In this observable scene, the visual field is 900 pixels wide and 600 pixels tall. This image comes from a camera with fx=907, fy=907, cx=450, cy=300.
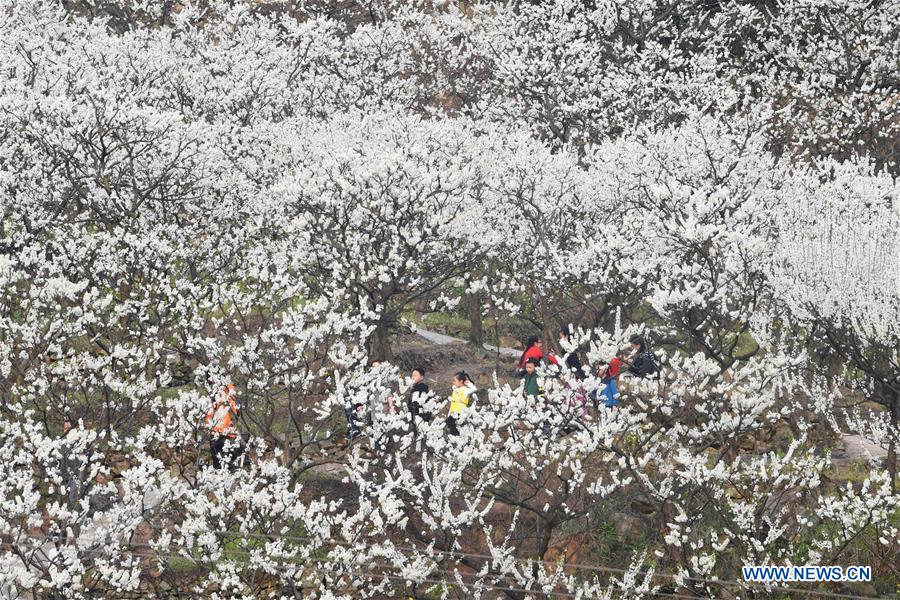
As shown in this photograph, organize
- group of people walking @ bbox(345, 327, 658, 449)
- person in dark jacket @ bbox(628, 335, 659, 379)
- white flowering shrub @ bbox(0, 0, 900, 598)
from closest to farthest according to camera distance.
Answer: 1. white flowering shrub @ bbox(0, 0, 900, 598)
2. group of people walking @ bbox(345, 327, 658, 449)
3. person in dark jacket @ bbox(628, 335, 659, 379)

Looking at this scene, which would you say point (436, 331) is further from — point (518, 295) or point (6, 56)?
point (6, 56)

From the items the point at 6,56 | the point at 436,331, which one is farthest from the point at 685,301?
the point at 6,56

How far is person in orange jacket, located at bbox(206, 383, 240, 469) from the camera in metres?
14.0

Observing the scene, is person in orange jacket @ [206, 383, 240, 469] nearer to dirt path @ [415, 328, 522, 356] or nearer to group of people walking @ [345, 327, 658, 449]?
group of people walking @ [345, 327, 658, 449]

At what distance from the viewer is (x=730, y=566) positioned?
1384 centimetres

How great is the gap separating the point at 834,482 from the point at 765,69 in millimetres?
23136

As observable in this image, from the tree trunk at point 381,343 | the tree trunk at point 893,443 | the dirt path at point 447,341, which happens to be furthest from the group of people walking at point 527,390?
the dirt path at point 447,341

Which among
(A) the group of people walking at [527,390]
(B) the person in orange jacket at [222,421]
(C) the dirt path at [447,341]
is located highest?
(C) the dirt path at [447,341]

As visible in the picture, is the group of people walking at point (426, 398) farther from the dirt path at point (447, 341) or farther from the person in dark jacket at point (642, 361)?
the dirt path at point (447, 341)

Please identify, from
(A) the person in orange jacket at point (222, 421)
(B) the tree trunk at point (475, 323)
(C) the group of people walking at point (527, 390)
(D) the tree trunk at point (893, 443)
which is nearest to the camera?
(C) the group of people walking at point (527, 390)

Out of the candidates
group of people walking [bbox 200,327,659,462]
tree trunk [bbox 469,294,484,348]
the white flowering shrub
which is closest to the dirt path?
tree trunk [bbox 469,294,484,348]

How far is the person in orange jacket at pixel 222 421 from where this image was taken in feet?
45.8

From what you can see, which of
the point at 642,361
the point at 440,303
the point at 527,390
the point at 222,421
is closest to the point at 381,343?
the point at 527,390

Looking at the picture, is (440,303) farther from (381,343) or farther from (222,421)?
(222,421)
